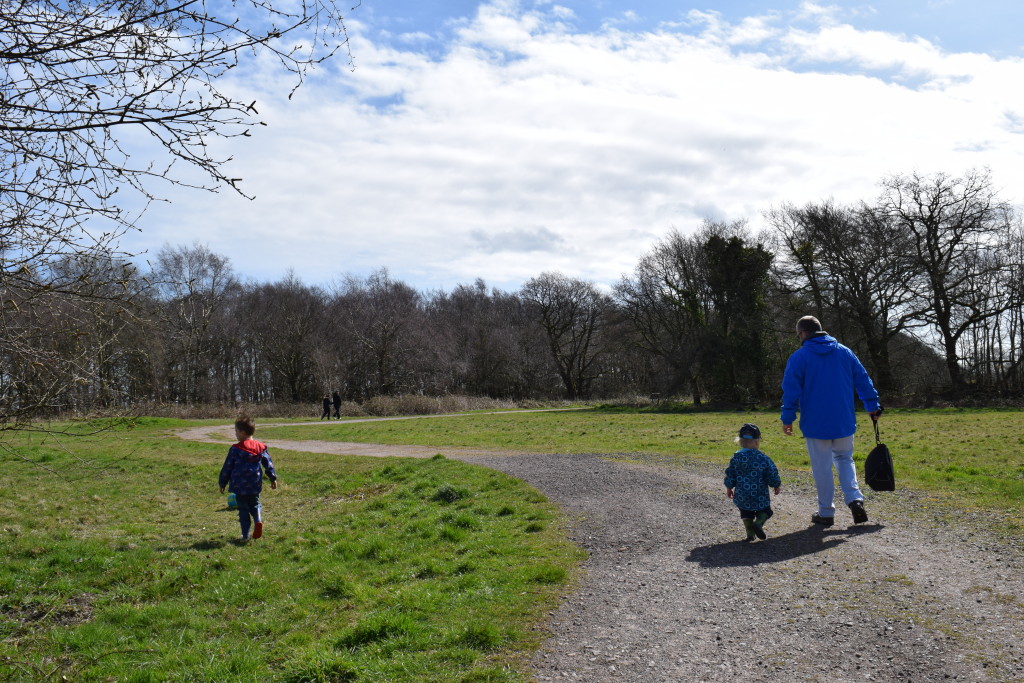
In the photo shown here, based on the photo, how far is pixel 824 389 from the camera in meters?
7.37

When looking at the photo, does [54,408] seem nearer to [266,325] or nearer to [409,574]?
[409,574]

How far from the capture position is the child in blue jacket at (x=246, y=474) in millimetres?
9203

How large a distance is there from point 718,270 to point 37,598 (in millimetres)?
40061

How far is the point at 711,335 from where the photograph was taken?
42.6m

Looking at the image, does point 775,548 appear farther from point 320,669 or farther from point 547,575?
point 320,669

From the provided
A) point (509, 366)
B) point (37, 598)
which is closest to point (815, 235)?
point (509, 366)

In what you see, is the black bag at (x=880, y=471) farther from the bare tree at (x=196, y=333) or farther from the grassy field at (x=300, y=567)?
the bare tree at (x=196, y=333)

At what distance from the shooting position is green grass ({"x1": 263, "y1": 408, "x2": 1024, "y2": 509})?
10391 millimetres

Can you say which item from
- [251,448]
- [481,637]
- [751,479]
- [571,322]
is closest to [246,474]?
[251,448]

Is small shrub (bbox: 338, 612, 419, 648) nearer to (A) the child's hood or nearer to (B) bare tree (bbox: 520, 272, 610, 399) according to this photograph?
(A) the child's hood

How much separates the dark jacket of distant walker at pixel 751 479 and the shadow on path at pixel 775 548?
14.6 inches

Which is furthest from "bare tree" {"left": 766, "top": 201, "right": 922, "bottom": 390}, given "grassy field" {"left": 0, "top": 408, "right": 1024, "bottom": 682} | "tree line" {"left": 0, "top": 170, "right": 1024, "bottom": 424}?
"grassy field" {"left": 0, "top": 408, "right": 1024, "bottom": 682}

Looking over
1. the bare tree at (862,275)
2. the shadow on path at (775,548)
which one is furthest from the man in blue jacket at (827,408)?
the bare tree at (862,275)

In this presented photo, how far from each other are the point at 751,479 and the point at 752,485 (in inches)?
2.8
